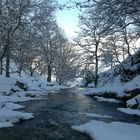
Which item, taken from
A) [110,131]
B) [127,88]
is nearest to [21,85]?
[127,88]

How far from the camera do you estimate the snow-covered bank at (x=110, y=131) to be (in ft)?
Answer: 32.2

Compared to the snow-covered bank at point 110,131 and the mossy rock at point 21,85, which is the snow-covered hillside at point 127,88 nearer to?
the snow-covered bank at point 110,131

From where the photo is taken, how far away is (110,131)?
10.8m

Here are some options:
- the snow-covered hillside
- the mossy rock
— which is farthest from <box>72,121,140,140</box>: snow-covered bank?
the mossy rock

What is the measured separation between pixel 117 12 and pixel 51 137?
17.4 feet

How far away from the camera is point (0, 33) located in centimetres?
2020

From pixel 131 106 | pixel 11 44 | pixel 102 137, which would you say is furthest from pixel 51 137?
pixel 11 44

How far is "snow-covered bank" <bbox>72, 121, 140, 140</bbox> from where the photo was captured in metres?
9.82

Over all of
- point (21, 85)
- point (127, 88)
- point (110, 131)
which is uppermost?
point (21, 85)

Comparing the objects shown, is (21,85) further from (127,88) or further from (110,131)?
(110,131)

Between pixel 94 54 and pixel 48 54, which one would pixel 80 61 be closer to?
pixel 94 54

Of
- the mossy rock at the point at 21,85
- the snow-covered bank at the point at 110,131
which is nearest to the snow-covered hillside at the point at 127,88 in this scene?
the snow-covered bank at the point at 110,131

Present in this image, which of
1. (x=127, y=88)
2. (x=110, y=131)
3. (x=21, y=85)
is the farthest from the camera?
(x=21, y=85)

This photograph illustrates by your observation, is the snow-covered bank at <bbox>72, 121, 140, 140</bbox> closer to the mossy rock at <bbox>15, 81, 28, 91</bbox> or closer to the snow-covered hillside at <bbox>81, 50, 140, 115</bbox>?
the snow-covered hillside at <bbox>81, 50, 140, 115</bbox>
